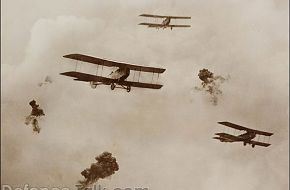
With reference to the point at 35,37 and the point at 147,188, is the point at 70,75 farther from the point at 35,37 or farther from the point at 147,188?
the point at 147,188

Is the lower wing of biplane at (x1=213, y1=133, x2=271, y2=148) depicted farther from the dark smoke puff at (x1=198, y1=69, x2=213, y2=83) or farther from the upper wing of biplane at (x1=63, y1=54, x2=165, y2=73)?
the upper wing of biplane at (x1=63, y1=54, x2=165, y2=73)

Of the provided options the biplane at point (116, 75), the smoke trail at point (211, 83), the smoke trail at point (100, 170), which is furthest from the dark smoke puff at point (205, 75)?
the smoke trail at point (100, 170)

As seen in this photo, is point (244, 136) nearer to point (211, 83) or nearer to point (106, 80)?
point (211, 83)

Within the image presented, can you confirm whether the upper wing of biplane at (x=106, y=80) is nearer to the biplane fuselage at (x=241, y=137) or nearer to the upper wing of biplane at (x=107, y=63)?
the upper wing of biplane at (x=107, y=63)

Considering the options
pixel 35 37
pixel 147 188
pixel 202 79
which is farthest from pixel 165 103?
pixel 35 37

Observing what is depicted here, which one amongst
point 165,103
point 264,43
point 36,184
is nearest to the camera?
point 264,43

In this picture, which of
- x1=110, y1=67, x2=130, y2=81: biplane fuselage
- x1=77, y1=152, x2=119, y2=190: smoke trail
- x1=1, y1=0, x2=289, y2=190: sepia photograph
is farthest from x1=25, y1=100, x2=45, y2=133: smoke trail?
x1=110, y1=67, x2=130, y2=81: biplane fuselage

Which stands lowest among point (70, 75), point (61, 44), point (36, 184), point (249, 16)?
point (36, 184)

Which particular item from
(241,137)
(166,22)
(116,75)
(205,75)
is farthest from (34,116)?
(241,137)
